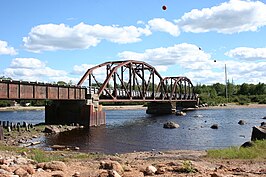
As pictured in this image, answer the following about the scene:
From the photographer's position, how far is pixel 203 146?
35.0 meters

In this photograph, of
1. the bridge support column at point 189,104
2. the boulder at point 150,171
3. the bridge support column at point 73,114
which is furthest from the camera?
the bridge support column at point 189,104

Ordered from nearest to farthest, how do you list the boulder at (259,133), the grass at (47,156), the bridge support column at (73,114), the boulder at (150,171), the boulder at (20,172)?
the boulder at (20,172) → the boulder at (150,171) → the grass at (47,156) → the boulder at (259,133) → the bridge support column at (73,114)

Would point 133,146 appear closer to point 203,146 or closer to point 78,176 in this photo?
point 203,146

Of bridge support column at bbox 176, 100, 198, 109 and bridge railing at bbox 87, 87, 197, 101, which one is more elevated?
bridge railing at bbox 87, 87, 197, 101

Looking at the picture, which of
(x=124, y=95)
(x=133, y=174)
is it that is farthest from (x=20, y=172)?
(x=124, y=95)

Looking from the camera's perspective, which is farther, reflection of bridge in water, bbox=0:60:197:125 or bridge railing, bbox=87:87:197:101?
bridge railing, bbox=87:87:197:101

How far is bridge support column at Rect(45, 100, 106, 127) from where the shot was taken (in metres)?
63.7

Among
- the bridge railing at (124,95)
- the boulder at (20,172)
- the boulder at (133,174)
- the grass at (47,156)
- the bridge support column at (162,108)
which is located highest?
the bridge railing at (124,95)

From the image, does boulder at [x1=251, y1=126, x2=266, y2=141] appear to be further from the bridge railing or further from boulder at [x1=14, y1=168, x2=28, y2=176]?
the bridge railing

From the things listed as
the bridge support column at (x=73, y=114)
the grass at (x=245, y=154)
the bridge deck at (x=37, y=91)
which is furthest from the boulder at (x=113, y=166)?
the bridge support column at (x=73, y=114)

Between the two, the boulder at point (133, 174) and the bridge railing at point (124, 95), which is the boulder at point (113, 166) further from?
the bridge railing at point (124, 95)

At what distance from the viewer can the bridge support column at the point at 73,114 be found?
63716mm

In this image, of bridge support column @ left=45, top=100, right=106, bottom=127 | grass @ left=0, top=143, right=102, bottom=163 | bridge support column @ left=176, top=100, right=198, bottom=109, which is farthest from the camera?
bridge support column @ left=176, top=100, right=198, bottom=109

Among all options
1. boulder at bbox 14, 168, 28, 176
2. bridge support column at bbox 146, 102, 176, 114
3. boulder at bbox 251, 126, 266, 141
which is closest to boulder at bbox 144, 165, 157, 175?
boulder at bbox 14, 168, 28, 176
